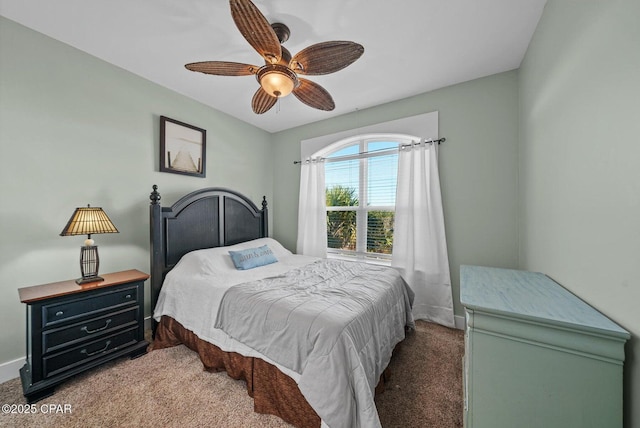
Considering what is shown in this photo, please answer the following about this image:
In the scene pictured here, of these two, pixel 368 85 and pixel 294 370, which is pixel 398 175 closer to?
pixel 368 85

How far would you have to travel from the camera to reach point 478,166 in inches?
95.3

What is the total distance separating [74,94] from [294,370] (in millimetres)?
2827

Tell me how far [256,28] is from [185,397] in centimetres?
233

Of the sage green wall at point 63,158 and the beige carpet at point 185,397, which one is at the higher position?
the sage green wall at point 63,158

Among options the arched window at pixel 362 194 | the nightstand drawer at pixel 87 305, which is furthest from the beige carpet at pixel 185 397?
the arched window at pixel 362 194

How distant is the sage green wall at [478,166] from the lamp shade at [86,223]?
10.5ft

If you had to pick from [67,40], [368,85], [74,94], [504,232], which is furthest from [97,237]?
[504,232]

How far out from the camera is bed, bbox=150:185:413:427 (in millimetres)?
1172

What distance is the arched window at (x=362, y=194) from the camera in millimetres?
3000

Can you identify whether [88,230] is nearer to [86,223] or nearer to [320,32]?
[86,223]

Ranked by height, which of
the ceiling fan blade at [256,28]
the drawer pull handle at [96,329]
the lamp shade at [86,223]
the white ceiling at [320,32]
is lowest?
the drawer pull handle at [96,329]

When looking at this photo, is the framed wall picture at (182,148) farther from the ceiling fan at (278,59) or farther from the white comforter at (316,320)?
the ceiling fan at (278,59)

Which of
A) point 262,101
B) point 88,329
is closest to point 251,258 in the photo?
point 88,329

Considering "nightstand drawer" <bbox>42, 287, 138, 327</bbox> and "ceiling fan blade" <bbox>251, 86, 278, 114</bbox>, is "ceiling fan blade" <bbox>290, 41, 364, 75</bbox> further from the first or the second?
"nightstand drawer" <bbox>42, 287, 138, 327</bbox>
